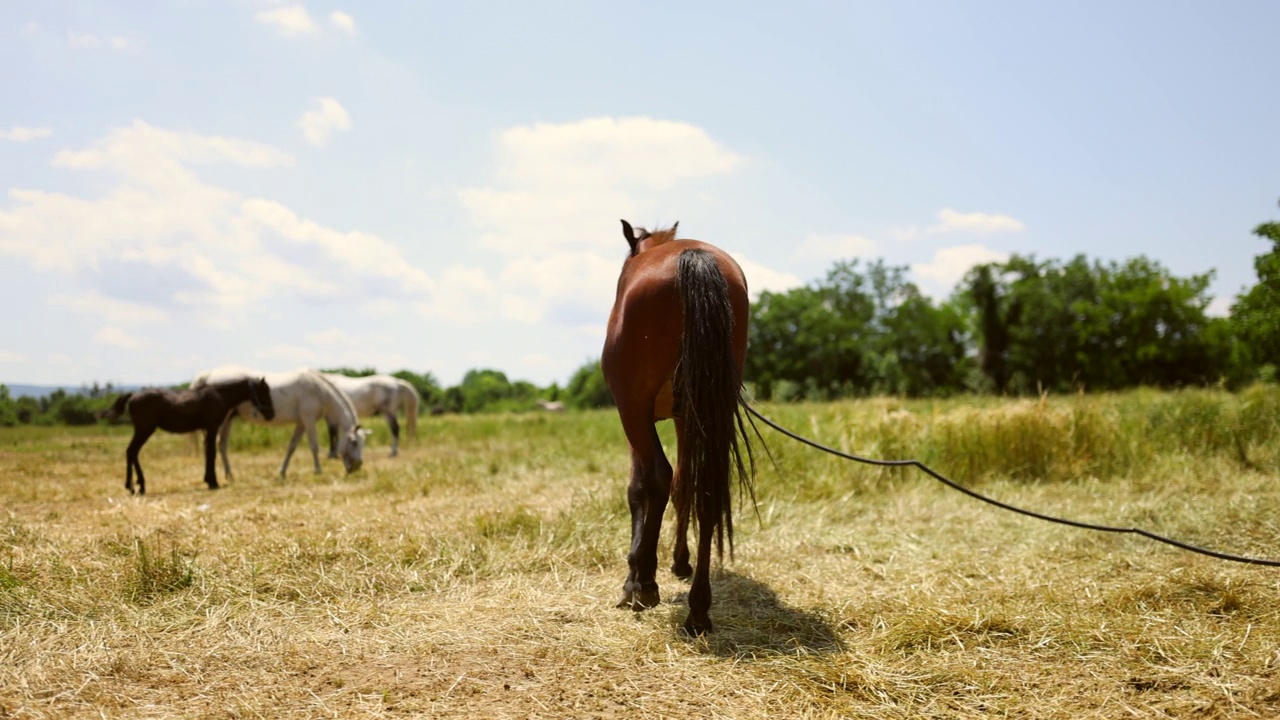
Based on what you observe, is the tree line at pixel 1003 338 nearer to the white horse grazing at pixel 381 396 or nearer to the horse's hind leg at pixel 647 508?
the white horse grazing at pixel 381 396

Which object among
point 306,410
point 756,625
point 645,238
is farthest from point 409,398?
point 756,625

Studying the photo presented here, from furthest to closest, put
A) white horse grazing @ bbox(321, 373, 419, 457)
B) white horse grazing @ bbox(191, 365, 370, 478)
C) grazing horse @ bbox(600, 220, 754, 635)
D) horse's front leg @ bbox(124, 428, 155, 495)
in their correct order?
white horse grazing @ bbox(321, 373, 419, 457), white horse grazing @ bbox(191, 365, 370, 478), horse's front leg @ bbox(124, 428, 155, 495), grazing horse @ bbox(600, 220, 754, 635)

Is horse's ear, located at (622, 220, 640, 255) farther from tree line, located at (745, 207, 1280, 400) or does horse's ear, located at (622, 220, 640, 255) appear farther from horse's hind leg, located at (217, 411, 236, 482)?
tree line, located at (745, 207, 1280, 400)

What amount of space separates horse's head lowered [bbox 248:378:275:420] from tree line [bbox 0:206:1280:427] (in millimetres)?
19077

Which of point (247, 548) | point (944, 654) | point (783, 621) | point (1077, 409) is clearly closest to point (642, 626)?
point (783, 621)

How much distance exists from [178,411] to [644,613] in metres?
7.60

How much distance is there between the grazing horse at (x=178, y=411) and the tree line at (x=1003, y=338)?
1992 centimetres

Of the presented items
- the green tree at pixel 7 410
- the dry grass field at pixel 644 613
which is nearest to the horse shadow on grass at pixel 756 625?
the dry grass field at pixel 644 613

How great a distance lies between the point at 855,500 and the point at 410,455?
9834 millimetres

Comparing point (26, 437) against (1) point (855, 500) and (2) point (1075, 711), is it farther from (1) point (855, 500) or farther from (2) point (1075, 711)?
(2) point (1075, 711)

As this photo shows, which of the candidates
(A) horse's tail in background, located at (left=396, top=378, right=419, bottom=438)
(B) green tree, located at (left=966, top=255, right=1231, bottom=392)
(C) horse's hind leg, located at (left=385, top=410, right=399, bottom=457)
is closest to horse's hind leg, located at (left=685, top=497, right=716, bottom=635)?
(C) horse's hind leg, located at (left=385, top=410, right=399, bottom=457)

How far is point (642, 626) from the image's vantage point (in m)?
3.36

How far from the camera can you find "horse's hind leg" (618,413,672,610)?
134 inches

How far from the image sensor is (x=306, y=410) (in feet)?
35.8
